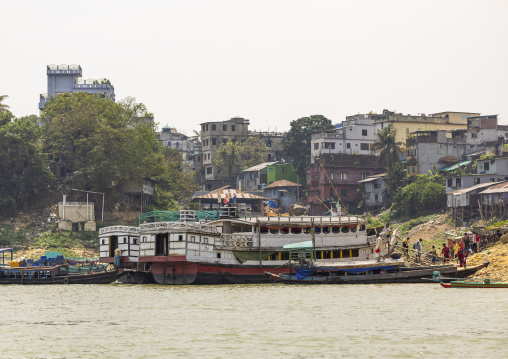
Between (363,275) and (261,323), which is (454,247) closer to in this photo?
(363,275)

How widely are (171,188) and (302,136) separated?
25370 mm

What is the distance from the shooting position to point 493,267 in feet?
129

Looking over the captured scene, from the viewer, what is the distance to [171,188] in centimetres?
8144

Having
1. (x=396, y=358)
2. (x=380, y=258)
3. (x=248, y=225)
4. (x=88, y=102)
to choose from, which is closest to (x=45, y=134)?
(x=88, y=102)

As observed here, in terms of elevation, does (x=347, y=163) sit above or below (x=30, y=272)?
above

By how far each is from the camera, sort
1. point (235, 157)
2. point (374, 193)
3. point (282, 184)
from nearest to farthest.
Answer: point (374, 193) < point (282, 184) < point (235, 157)

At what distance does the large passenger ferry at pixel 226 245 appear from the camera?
41562mm

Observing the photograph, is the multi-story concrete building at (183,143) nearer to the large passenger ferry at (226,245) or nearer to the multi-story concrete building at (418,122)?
the multi-story concrete building at (418,122)

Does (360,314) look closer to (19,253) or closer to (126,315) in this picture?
(126,315)

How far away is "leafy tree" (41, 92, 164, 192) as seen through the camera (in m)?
67.8

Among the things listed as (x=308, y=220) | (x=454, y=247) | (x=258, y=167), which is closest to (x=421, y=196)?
(x=454, y=247)

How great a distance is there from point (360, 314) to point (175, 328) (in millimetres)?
6648

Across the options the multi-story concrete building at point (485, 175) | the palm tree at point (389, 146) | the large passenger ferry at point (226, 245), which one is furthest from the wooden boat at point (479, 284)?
the palm tree at point (389, 146)

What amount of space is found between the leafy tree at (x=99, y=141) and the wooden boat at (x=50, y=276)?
23147 millimetres
